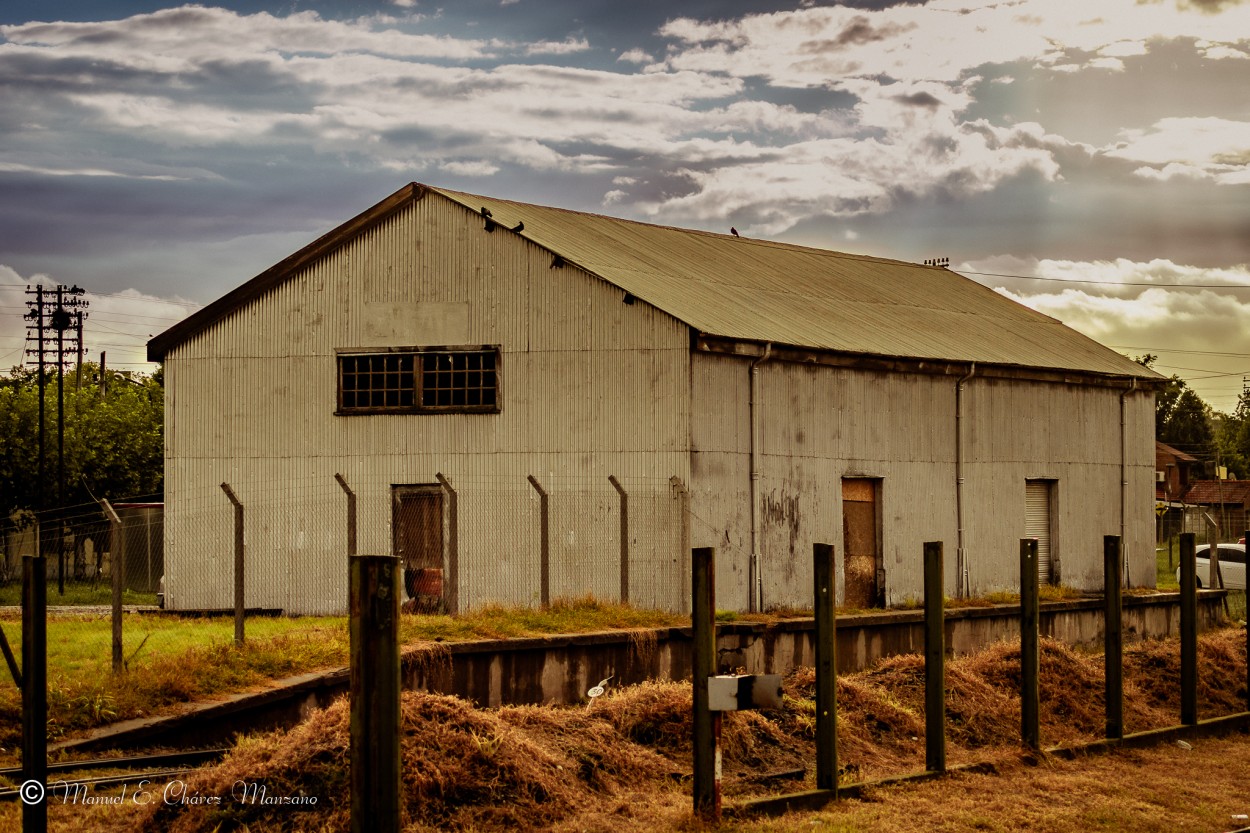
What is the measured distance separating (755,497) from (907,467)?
417 cm

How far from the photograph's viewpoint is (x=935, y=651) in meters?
13.5

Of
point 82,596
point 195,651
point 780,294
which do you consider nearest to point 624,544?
point 195,651

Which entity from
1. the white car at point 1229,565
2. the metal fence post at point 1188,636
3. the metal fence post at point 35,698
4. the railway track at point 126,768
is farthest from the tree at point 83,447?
the metal fence post at point 35,698

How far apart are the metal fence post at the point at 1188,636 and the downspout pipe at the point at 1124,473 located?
39.6 feet

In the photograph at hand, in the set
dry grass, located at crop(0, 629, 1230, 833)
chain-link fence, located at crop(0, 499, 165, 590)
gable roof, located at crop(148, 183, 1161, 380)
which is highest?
gable roof, located at crop(148, 183, 1161, 380)

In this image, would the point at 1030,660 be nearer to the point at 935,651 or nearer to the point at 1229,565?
the point at 935,651

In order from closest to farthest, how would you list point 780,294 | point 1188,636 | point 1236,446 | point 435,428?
point 1188,636 → point 435,428 → point 780,294 → point 1236,446

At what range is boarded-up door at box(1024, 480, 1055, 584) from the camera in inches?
1113

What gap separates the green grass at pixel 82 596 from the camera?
94.2 feet

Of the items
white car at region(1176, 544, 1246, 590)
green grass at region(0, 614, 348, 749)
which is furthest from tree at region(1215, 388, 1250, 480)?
green grass at region(0, 614, 348, 749)

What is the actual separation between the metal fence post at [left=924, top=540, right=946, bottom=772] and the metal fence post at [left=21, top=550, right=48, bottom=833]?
7631 mm

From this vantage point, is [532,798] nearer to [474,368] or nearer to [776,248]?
[474,368]

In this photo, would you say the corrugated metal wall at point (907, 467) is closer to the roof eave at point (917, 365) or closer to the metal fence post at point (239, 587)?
the roof eave at point (917, 365)

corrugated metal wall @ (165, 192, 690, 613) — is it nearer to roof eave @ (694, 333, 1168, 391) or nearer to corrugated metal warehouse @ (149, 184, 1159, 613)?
corrugated metal warehouse @ (149, 184, 1159, 613)
